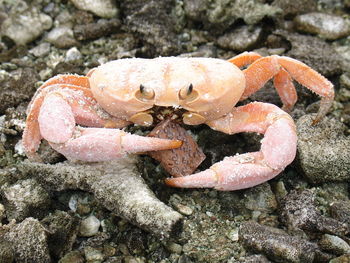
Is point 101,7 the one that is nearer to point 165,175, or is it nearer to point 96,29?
point 96,29

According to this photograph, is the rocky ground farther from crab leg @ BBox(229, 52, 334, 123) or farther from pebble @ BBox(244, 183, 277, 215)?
crab leg @ BBox(229, 52, 334, 123)

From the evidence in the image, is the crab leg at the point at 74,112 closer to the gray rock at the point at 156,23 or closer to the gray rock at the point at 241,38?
the gray rock at the point at 156,23

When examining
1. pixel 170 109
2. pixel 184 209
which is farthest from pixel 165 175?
pixel 170 109

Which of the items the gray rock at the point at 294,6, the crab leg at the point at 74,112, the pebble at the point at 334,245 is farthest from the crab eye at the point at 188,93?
the gray rock at the point at 294,6

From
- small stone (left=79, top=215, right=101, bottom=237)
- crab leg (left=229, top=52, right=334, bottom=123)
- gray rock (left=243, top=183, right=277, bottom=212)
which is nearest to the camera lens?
small stone (left=79, top=215, right=101, bottom=237)

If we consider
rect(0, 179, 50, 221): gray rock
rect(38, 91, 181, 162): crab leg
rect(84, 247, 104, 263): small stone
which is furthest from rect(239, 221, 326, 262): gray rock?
rect(0, 179, 50, 221): gray rock

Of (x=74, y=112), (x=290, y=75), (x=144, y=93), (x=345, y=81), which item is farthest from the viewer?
(x=345, y=81)
